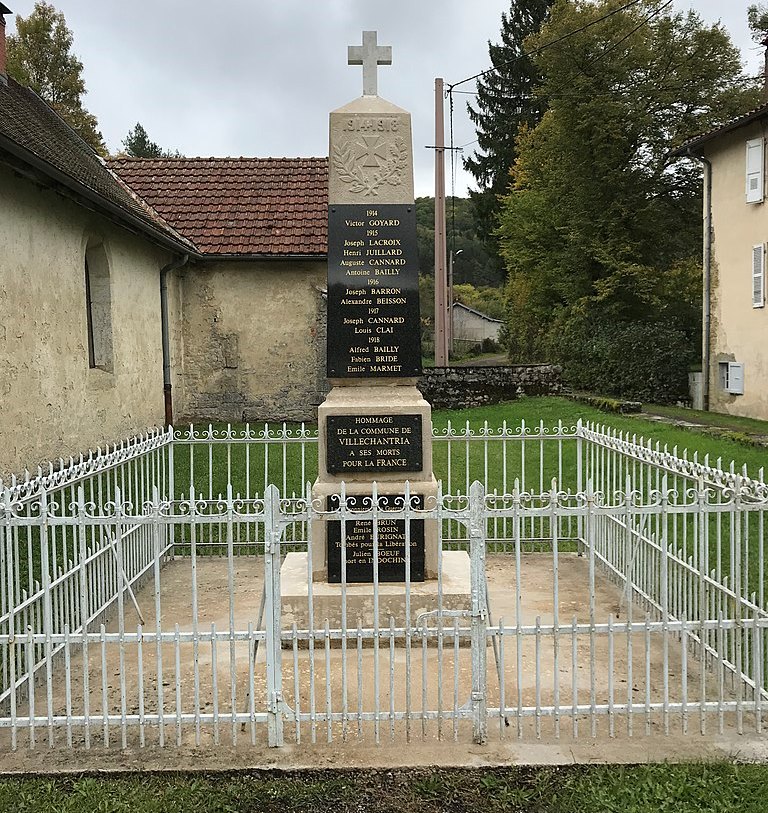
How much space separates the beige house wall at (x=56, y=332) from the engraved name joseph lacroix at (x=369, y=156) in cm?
476

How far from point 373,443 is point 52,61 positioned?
2895cm

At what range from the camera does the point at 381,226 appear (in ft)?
20.2

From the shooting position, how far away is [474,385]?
18.6 m

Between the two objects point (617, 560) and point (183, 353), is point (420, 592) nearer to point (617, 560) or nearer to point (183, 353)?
point (617, 560)

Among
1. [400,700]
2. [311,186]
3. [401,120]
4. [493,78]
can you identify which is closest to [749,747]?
[400,700]

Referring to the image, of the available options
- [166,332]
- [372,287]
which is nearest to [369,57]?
[372,287]

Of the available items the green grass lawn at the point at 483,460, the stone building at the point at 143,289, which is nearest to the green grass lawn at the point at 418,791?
the green grass lawn at the point at 483,460

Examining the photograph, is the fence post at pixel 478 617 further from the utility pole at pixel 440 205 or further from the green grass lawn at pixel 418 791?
the utility pole at pixel 440 205

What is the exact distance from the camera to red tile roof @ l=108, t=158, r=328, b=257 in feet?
53.6

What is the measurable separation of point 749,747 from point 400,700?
75.7 inches

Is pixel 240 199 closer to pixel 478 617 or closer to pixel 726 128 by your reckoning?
pixel 726 128

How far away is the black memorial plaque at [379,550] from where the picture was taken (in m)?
5.91

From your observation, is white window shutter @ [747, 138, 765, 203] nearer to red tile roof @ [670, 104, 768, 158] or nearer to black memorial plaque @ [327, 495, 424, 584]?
red tile roof @ [670, 104, 768, 158]

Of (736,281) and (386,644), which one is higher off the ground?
(736,281)
